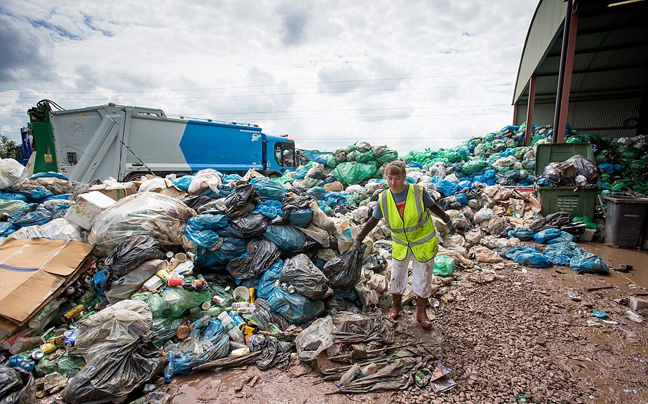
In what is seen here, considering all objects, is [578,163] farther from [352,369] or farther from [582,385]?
[352,369]

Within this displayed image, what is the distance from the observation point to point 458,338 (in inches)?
98.0

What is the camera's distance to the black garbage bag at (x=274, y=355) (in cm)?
216

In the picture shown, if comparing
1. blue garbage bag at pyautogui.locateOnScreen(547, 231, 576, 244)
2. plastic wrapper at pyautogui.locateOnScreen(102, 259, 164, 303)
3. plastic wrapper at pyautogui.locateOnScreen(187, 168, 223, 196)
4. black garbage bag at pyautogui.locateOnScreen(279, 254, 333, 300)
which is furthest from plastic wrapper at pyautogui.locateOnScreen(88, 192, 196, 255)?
blue garbage bag at pyautogui.locateOnScreen(547, 231, 576, 244)

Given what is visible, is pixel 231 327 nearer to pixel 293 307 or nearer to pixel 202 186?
pixel 293 307

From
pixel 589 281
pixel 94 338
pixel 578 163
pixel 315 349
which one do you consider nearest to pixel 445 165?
pixel 578 163

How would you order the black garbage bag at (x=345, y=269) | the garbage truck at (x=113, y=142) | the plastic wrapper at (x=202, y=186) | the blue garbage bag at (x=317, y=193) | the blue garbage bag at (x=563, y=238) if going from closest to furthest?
the black garbage bag at (x=345, y=269) < the plastic wrapper at (x=202, y=186) < the blue garbage bag at (x=563, y=238) < the blue garbage bag at (x=317, y=193) < the garbage truck at (x=113, y=142)

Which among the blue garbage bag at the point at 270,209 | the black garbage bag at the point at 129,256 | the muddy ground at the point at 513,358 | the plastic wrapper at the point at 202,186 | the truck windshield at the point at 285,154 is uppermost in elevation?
the truck windshield at the point at 285,154

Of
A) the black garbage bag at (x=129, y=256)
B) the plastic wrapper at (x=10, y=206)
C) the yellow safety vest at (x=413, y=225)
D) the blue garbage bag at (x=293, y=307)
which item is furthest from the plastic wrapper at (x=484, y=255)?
the plastic wrapper at (x=10, y=206)

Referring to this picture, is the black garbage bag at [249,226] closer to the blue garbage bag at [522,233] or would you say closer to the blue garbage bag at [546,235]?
the blue garbage bag at [522,233]

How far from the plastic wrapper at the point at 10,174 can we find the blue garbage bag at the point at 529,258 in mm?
7761

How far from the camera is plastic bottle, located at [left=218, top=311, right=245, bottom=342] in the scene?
2391 mm

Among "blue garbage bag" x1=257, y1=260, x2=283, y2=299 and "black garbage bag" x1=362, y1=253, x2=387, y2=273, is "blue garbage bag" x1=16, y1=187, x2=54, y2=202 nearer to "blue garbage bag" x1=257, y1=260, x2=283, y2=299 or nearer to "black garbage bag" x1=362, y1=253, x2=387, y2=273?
"blue garbage bag" x1=257, y1=260, x2=283, y2=299

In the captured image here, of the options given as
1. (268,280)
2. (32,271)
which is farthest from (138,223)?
(268,280)

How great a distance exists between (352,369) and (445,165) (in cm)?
860
